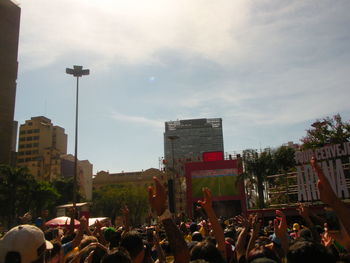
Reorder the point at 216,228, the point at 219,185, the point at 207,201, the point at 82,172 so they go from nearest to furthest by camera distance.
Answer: the point at 216,228
the point at 207,201
the point at 219,185
the point at 82,172

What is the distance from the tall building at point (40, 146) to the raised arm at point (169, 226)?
306 feet

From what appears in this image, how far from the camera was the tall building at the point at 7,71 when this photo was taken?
238ft

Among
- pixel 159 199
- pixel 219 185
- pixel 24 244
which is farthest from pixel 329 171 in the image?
pixel 24 244

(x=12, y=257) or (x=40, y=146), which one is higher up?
(x=40, y=146)

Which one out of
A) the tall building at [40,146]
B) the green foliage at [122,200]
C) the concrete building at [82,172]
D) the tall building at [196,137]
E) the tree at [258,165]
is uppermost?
the tall building at [196,137]

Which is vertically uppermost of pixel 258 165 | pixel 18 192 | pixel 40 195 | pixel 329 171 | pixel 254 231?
pixel 258 165

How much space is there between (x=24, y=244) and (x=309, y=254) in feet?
6.89

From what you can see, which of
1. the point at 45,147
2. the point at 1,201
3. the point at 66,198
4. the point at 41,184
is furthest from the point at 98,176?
the point at 1,201

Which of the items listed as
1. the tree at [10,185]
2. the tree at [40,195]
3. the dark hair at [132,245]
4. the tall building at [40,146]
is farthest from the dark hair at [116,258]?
the tall building at [40,146]

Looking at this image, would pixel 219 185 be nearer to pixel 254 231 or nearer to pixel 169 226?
pixel 254 231

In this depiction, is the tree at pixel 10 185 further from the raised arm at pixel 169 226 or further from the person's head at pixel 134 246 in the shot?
the raised arm at pixel 169 226

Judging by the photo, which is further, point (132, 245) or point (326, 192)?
point (132, 245)

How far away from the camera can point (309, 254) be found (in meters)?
2.28

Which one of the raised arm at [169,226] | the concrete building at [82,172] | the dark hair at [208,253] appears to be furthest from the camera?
the concrete building at [82,172]
